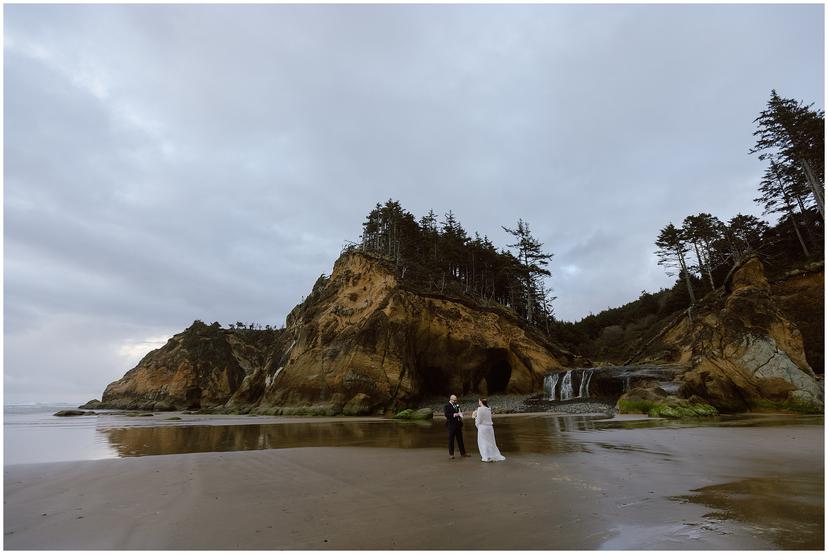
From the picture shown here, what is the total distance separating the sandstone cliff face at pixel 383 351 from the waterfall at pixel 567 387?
4.55 metres

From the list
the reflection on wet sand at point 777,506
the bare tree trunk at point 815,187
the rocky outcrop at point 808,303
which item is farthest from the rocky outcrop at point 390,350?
the reflection on wet sand at point 777,506

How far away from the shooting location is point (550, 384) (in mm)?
36938

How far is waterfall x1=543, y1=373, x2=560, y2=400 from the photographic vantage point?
118 feet

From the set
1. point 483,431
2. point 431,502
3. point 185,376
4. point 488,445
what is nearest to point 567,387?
point 483,431

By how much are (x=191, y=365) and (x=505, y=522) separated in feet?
214

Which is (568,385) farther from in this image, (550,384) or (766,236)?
(766,236)

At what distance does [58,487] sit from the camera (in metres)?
7.57

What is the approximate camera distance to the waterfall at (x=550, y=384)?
118 ft

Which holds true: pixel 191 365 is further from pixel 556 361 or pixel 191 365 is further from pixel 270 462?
pixel 270 462

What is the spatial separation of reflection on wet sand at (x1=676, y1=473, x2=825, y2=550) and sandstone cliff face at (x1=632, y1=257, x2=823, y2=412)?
65.9 ft

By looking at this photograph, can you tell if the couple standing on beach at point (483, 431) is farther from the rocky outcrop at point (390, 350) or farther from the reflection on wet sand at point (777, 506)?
the rocky outcrop at point (390, 350)

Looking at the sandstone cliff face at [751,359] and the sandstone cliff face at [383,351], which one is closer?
the sandstone cliff face at [751,359]

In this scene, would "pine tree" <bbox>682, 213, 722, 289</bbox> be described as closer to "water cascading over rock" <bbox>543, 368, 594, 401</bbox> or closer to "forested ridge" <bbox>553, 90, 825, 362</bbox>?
"forested ridge" <bbox>553, 90, 825, 362</bbox>

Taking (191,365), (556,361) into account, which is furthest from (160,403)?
(556,361)
